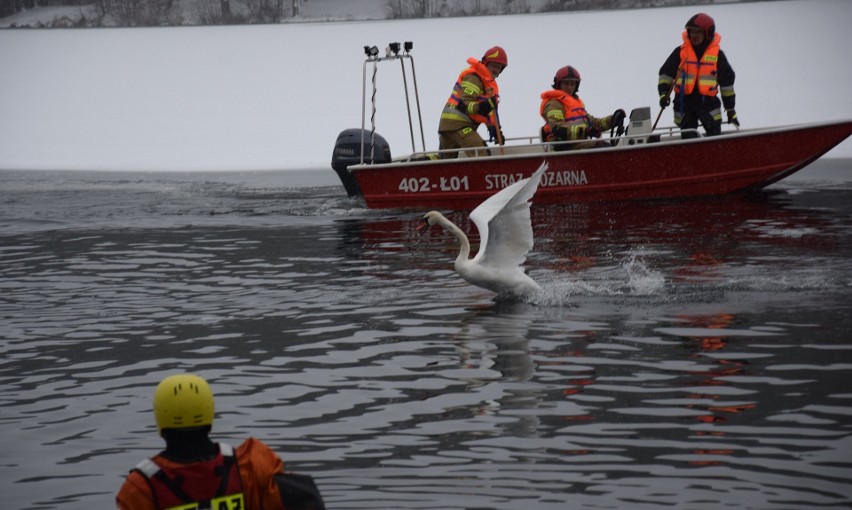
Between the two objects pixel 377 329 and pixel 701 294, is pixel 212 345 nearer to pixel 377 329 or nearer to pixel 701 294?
pixel 377 329

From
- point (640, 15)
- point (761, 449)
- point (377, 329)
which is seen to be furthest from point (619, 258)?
point (640, 15)

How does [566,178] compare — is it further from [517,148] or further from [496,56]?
[496,56]

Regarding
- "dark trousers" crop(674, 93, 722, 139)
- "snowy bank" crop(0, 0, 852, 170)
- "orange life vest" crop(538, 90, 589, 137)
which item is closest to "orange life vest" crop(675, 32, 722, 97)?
"dark trousers" crop(674, 93, 722, 139)

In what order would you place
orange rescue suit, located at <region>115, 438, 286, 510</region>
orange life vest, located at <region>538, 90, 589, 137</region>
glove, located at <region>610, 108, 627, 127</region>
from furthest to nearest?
orange life vest, located at <region>538, 90, 589, 137</region> → glove, located at <region>610, 108, 627, 127</region> → orange rescue suit, located at <region>115, 438, 286, 510</region>

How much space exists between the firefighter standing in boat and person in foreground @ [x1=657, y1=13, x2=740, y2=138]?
223 centimetres

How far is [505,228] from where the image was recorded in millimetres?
10094

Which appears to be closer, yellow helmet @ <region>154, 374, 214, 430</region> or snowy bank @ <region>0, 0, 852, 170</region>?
yellow helmet @ <region>154, 374, 214, 430</region>

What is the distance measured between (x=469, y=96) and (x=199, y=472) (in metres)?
13.2

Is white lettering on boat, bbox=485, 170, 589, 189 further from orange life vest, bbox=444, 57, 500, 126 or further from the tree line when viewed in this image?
the tree line

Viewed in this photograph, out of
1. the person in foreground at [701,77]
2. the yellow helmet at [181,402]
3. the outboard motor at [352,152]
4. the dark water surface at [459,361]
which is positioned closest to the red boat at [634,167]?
the person in foreground at [701,77]

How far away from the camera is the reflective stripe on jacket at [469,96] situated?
16.6 m

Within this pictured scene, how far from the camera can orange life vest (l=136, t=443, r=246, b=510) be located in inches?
150

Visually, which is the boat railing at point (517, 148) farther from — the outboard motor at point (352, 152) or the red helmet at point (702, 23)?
the red helmet at point (702, 23)

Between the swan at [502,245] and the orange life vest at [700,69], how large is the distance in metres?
6.97
